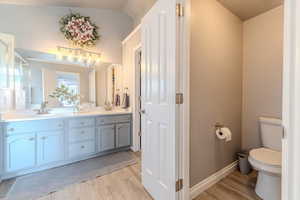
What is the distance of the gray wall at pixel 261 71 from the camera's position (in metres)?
2.02

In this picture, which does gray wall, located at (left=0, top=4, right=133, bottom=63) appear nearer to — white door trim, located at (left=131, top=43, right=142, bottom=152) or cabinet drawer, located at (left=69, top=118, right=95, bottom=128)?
white door trim, located at (left=131, top=43, right=142, bottom=152)

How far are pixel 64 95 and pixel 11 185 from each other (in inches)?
57.7

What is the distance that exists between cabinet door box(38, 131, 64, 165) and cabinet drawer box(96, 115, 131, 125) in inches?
24.0

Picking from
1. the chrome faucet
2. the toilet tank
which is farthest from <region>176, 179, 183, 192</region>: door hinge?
the chrome faucet

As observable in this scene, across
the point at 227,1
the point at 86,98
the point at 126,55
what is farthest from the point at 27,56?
the point at 227,1

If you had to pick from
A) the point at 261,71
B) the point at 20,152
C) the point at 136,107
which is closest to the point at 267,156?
the point at 261,71

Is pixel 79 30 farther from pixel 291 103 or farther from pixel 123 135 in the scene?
pixel 291 103

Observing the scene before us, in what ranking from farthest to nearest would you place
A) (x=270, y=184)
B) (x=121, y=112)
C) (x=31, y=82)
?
(x=121, y=112) → (x=31, y=82) → (x=270, y=184)

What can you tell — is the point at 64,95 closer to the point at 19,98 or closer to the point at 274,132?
the point at 19,98

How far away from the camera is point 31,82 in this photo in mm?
2508

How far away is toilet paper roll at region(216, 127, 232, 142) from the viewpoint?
5.76 feet

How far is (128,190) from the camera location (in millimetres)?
1794

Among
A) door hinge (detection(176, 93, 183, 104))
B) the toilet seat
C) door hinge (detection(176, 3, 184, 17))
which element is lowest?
the toilet seat

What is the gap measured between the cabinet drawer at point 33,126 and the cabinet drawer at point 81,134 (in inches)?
8.1
